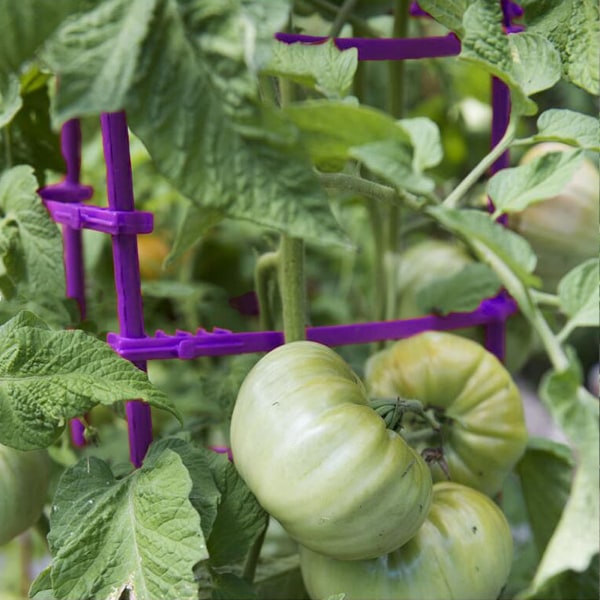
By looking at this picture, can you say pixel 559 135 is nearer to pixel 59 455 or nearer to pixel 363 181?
pixel 363 181

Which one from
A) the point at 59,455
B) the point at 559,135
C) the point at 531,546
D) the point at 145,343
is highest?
the point at 559,135

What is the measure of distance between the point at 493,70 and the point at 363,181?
8 cm

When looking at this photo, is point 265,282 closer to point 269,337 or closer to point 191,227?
point 269,337

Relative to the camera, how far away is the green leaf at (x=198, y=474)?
1.59 feet

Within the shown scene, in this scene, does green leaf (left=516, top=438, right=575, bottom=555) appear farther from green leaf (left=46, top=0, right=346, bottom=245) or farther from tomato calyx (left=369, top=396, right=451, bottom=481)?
green leaf (left=46, top=0, right=346, bottom=245)

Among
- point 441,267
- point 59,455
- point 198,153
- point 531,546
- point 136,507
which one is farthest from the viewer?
point 531,546

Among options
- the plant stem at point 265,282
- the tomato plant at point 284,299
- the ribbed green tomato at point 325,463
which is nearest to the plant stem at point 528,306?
the tomato plant at point 284,299

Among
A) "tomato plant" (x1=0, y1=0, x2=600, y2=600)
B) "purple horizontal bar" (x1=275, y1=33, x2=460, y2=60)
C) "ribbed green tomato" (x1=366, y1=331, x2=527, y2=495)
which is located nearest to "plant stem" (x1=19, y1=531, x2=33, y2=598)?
"tomato plant" (x1=0, y1=0, x2=600, y2=600)

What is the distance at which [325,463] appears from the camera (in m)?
0.45

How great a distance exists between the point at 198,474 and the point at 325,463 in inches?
3.6

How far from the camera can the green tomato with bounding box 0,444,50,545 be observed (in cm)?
52

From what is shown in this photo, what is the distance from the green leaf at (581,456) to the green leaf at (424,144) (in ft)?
0.35

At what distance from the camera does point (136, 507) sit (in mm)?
473

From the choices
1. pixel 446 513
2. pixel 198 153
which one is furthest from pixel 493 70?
pixel 446 513
